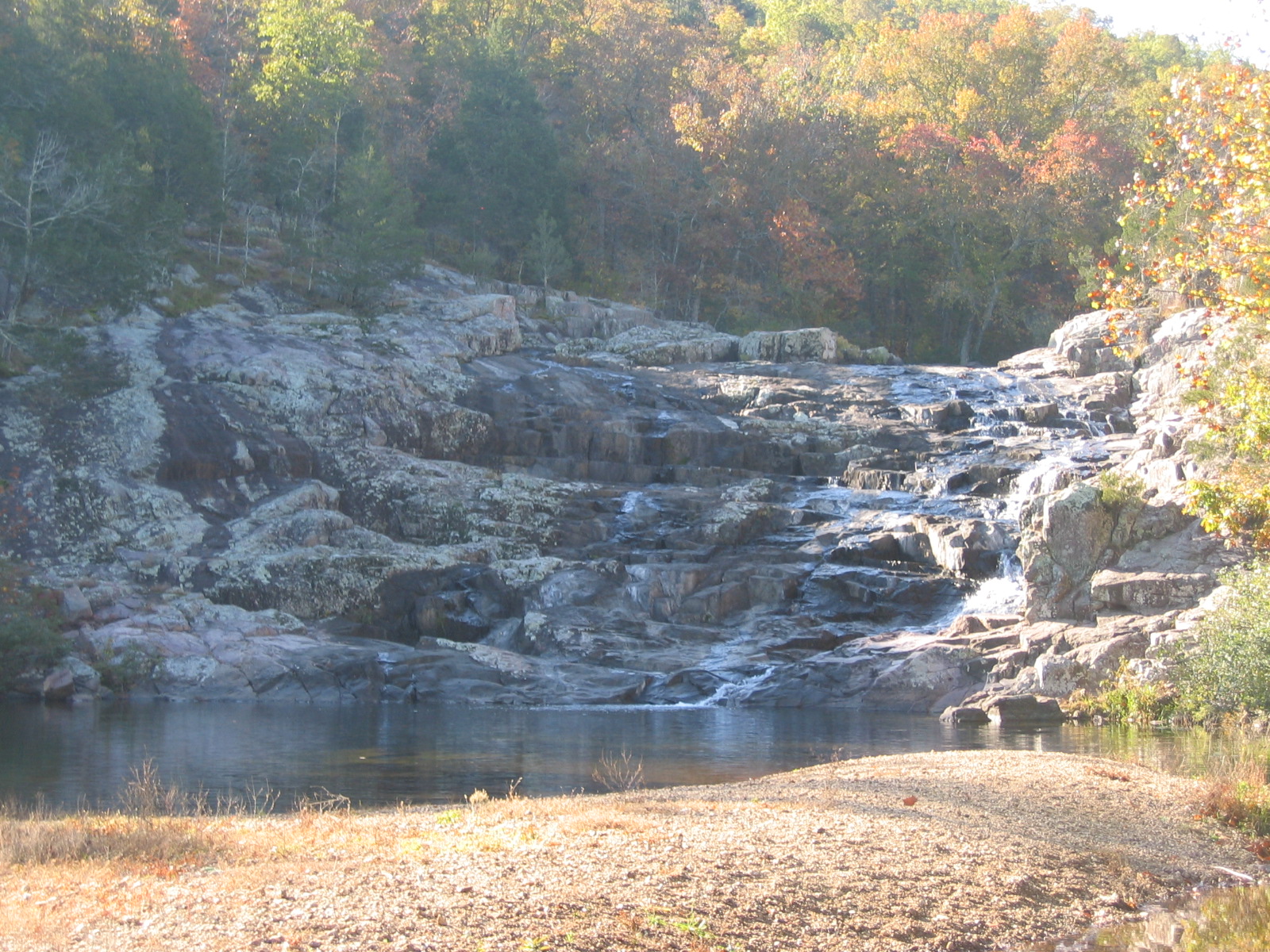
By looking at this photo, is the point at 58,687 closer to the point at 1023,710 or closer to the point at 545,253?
the point at 1023,710

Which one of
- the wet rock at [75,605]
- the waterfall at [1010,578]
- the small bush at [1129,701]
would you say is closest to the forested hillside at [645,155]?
the wet rock at [75,605]

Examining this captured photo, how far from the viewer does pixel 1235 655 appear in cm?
2255

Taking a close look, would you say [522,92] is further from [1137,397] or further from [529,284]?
[1137,397]

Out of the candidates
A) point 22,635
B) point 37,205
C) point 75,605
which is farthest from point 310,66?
point 22,635

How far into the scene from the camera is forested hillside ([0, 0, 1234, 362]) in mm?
54344

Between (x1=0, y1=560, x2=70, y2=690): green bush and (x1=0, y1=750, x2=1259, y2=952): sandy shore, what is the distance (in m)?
18.5

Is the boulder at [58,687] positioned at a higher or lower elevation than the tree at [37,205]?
lower

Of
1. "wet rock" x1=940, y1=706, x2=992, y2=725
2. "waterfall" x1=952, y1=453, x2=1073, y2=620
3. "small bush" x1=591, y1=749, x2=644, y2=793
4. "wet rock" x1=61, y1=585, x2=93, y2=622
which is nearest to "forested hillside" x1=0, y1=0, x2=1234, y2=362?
"wet rock" x1=61, y1=585, x2=93, y2=622

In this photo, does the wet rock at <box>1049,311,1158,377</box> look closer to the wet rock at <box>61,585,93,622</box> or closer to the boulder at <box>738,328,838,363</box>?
the boulder at <box>738,328,838,363</box>

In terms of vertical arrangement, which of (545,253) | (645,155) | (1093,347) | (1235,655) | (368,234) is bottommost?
(1235,655)

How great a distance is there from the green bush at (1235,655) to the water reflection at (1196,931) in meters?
12.1

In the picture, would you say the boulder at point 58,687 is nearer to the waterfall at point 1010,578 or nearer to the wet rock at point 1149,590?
the waterfall at point 1010,578

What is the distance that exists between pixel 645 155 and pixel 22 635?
4787cm

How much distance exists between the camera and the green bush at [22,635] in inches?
1112
